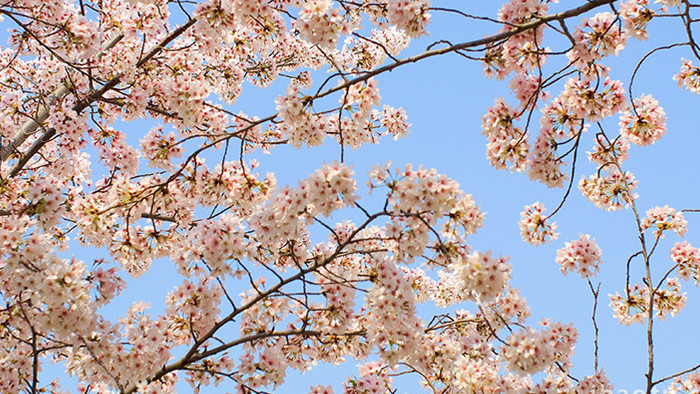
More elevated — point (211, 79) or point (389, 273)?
point (211, 79)

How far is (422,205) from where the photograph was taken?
148 inches

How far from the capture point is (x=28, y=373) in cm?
533

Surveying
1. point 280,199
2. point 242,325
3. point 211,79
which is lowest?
point 242,325

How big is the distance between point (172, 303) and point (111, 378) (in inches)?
33.1

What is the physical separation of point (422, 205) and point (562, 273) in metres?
2.05

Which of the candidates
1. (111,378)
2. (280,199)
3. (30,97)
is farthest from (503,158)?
(30,97)

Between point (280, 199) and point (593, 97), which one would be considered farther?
point (593, 97)

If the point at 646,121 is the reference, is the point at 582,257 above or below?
below

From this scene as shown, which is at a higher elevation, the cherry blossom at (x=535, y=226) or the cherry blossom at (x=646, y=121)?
the cherry blossom at (x=646, y=121)

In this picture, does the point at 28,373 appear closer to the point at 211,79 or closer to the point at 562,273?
the point at 211,79

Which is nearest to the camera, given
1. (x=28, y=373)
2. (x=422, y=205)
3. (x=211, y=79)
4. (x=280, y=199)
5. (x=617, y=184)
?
(x=422, y=205)

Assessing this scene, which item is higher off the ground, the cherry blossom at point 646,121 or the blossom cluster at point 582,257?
the cherry blossom at point 646,121

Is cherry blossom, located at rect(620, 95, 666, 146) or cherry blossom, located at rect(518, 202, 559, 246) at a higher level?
cherry blossom, located at rect(620, 95, 666, 146)

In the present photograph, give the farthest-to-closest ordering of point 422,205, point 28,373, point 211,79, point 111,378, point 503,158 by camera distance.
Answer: point 211,79
point 28,373
point 503,158
point 111,378
point 422,205
